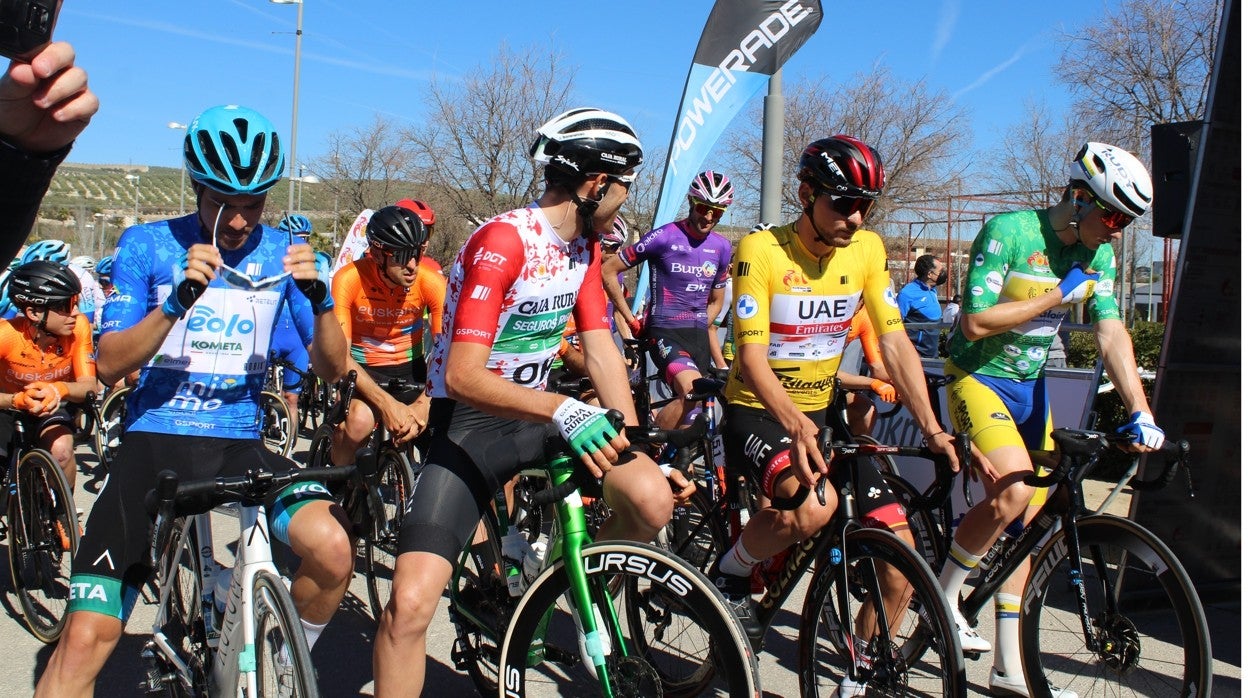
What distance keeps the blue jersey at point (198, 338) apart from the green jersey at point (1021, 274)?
10.2 feet

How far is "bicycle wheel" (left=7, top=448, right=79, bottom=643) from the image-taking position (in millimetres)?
5074

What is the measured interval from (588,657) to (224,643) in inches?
43.4

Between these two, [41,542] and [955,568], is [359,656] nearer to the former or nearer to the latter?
[41,542]

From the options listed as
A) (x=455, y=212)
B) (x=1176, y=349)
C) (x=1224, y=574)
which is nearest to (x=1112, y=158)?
(x=1176, y=349)

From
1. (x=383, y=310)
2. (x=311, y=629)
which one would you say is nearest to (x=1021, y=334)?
(x=311, y=629)

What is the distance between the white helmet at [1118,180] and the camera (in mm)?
4273

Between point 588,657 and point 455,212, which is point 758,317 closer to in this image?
point 588,657

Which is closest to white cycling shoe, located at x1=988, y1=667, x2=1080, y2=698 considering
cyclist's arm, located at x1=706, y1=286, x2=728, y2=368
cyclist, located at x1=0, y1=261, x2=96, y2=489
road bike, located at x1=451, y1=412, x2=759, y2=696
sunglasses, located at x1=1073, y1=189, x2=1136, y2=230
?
road bike, located at x1=451, y1=412, x2=759, y2=696

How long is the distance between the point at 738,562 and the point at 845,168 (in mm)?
1702

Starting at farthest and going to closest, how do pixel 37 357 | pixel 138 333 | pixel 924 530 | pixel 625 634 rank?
pixel 37 357
pixel 924 530
pixel 625 634
pixel 138 333

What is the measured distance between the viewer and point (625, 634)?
3.31m

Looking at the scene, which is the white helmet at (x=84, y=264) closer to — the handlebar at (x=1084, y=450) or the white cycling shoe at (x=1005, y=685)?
the white cycling shoe at (x=1005, y=685)

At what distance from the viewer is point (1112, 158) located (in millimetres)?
4316

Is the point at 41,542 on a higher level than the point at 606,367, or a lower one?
lower
